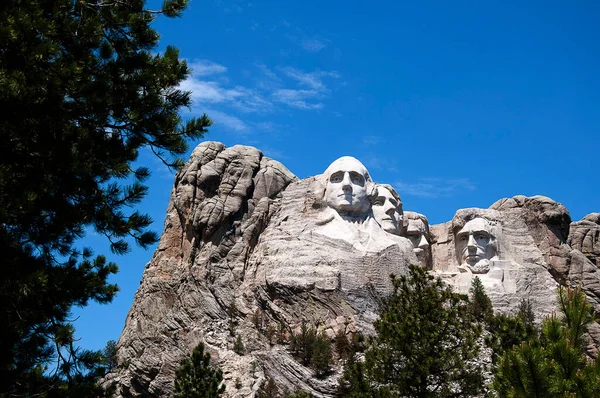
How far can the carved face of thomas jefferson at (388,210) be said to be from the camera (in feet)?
105

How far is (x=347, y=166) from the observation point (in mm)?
30422

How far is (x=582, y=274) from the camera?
1280 inches

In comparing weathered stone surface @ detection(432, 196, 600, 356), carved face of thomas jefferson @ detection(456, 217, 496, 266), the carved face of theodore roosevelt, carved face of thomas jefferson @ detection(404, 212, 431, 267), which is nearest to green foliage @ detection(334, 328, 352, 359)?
the carved face of theodore roosevelt

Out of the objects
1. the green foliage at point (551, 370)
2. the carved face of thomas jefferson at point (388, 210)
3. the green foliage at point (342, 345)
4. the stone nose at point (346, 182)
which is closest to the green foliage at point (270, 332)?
the green foliage at point (342, 345)

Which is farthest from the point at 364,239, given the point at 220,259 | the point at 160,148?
the point at 160,148

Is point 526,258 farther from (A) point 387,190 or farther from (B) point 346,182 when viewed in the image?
(B) point 346,182

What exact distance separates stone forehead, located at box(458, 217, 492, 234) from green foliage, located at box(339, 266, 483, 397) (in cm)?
929

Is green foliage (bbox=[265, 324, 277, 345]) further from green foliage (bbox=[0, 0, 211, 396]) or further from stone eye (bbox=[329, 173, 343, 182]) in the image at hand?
green foliage (bbox=[0, 0, 211, 396])

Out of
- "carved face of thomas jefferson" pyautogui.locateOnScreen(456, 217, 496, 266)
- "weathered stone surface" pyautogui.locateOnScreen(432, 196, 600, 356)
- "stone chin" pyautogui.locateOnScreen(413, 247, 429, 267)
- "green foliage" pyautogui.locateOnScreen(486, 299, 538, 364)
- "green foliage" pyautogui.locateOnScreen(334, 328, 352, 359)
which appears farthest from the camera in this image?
"stone chin" pyautogui.locateOnScreen(413, 247, 429, 267)

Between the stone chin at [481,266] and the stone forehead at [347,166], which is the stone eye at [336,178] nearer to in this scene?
the stone forehead at [347,166]

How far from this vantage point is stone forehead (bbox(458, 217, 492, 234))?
107ft

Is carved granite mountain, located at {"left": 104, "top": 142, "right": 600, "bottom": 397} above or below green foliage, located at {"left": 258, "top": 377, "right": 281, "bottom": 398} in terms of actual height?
above

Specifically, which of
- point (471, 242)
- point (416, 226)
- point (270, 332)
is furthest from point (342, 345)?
point (416, 226)

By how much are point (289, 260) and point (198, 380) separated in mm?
6501
